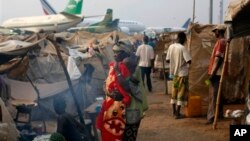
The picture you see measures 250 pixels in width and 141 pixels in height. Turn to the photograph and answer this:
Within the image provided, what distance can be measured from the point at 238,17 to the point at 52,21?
132 feet

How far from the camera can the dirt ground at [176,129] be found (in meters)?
7.53

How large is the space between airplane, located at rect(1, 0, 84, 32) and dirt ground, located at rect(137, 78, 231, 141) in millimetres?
30108

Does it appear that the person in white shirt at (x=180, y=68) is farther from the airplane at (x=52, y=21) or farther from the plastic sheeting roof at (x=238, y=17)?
the airplane at (x=52, y=21)

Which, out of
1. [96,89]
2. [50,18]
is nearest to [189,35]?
[96,89]

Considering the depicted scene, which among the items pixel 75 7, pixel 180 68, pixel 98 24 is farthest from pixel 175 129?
pixel 75 7

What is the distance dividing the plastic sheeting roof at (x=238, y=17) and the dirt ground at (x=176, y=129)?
2.54 meters

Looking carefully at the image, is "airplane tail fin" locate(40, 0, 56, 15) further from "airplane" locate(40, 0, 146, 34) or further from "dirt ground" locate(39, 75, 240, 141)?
"dirt ground" locate(39, 75, 240, 141)

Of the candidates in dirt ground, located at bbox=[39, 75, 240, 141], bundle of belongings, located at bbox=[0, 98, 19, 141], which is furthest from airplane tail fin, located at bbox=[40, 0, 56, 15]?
bundle of belongings, located at bbox=[0, 98, 19, 141]

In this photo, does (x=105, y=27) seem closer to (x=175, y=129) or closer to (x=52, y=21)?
(x=52, y=21)

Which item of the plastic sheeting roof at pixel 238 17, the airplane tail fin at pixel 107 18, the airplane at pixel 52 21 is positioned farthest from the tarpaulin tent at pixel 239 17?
the airplane tail fin at pixel 107 18

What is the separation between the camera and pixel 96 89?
37.1 feet

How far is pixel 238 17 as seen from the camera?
476 centimetres

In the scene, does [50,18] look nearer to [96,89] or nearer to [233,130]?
[96,89]

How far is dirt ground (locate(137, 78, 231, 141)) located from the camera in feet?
24.7
